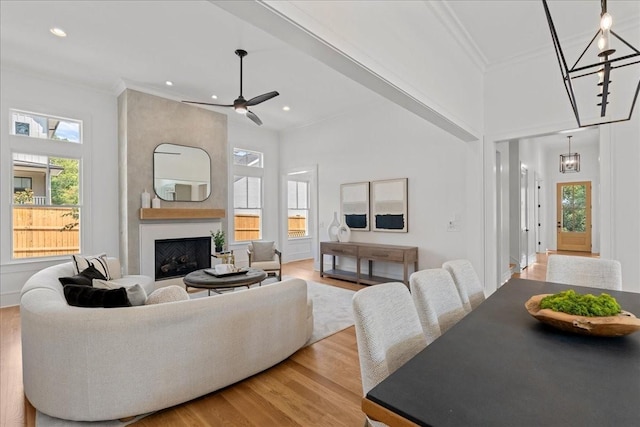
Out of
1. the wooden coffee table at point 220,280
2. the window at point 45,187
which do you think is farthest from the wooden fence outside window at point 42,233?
the wooden coffee table at point 220,280

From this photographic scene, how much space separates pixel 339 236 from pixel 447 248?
6.82ft

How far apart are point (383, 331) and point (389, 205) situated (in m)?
4.54

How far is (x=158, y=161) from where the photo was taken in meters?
5.32

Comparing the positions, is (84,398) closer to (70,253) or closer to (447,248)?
(70,253)

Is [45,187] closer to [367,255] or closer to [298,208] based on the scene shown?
[298,208]

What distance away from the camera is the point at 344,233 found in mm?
6027

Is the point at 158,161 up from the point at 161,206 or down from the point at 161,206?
up

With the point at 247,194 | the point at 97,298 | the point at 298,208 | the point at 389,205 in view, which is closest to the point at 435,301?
the point at 97,298

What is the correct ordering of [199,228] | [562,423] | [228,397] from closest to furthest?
[562,423], [228,397], [199,228]

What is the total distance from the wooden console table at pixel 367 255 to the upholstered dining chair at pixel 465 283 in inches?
108

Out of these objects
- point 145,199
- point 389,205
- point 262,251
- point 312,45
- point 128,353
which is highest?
point 312,45

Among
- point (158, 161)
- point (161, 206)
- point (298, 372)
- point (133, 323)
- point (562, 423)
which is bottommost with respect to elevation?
point (298, 372)

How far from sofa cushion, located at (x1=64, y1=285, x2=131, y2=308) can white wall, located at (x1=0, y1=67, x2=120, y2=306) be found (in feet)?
11.8

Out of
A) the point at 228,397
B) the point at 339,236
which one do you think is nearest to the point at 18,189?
the point at 228,397
